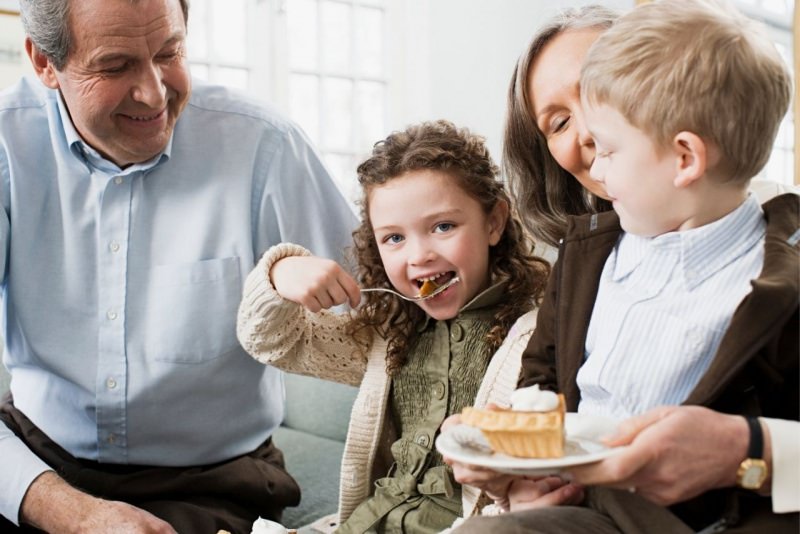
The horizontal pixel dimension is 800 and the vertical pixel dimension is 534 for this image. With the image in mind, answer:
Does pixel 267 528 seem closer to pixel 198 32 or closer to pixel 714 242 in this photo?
pixel 714 242

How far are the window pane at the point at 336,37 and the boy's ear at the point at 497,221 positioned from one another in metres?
3.63

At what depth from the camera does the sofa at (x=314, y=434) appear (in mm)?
2422

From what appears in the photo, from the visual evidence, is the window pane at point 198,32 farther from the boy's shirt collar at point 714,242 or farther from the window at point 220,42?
the boy's shirt collar at point 714,242

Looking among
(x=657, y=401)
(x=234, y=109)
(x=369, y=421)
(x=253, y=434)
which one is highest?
(x=234, y=109)

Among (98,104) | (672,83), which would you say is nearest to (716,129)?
(672,83)

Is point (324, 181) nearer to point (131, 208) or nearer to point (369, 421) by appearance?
point (131, 208)

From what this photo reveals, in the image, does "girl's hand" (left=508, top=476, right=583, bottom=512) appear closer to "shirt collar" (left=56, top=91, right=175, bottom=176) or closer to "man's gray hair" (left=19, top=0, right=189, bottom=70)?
"shirt collar" (left=56, top=91, right=175, bottom=176)

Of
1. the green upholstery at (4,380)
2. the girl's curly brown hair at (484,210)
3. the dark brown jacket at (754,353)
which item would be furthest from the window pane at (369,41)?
the dark brown jacket at (754,353)

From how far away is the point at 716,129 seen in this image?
3.43 feet

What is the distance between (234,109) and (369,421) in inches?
31.6

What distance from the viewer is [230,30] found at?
478cm

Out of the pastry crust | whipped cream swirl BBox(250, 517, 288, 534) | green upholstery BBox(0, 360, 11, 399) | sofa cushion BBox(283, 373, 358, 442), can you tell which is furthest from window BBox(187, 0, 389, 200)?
the pastry crust

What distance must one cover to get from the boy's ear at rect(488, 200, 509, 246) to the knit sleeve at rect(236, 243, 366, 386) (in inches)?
13.4

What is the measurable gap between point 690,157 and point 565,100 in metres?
0.49
